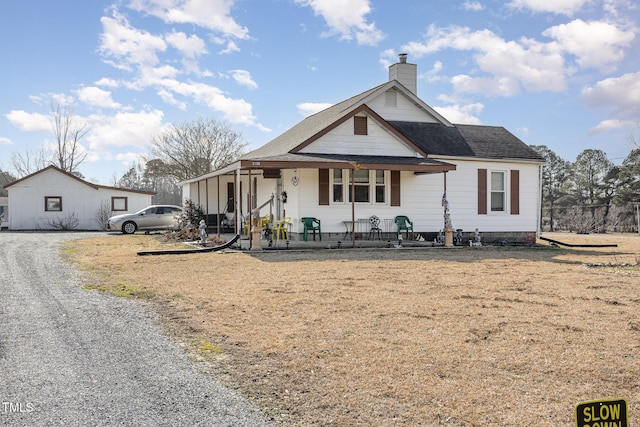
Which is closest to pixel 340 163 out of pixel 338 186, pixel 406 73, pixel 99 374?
pixel 338 186

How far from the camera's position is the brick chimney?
21.8 meters

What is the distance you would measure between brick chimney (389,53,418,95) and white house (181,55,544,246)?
0.16ft

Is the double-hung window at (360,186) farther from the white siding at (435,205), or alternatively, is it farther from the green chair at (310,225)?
the green chair at (310,225)

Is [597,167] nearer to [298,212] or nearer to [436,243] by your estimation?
[436,243]

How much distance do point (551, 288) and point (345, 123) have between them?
1011 centimetres

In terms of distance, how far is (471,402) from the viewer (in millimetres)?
3779

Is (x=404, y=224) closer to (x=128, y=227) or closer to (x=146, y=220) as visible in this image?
(x=146, y=220)

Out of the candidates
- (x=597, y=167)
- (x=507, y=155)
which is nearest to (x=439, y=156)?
(x=507, y=155)

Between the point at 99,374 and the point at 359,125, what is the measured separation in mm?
14018

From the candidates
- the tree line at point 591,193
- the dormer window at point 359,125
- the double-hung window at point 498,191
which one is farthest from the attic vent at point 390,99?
the tree line at point 591,193

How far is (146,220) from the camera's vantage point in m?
25.3

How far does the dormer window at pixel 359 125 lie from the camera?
17250 millimetres

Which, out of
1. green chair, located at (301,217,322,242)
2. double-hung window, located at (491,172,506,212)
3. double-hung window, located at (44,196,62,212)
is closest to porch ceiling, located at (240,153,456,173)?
green chair, located at (301,217,322,242)

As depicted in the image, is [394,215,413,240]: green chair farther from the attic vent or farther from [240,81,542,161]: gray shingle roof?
the attic vent
